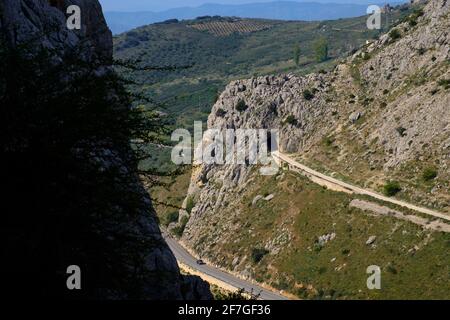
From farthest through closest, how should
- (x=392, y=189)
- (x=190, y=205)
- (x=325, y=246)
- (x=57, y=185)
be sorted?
(x=190, y=205)
(x=325, y=246)
(x=392, y=189)
(x=57, y=185)

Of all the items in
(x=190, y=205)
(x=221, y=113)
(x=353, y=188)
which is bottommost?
(x=190, y=205)

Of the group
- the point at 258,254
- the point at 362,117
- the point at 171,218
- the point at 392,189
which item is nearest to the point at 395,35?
the point at 362,117

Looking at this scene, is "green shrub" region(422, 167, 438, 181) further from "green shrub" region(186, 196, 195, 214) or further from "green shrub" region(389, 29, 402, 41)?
"green shrub" region(186, 196, 195, 214)

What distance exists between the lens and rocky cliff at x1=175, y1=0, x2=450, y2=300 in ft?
223

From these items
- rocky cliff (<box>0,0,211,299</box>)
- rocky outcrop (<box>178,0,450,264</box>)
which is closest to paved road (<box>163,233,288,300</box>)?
rocky outcrop (<box>178,0,450,264</box>)

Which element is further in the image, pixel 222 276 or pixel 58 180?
pixel 222 276

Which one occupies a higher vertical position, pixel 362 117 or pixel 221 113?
pixel 221 113

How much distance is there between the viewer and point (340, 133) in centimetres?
8206

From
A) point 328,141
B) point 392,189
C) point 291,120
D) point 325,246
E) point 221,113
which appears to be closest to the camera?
point 392,189

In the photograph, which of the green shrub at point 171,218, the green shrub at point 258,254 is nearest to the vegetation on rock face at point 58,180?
the green shrub at point 258,254

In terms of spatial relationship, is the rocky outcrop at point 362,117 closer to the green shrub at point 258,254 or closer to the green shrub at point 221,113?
the green shrub at point 221,113

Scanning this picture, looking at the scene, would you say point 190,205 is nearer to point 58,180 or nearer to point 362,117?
point 362,117

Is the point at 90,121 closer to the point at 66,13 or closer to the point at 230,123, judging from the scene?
the point at 66,13

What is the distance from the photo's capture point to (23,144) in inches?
549
